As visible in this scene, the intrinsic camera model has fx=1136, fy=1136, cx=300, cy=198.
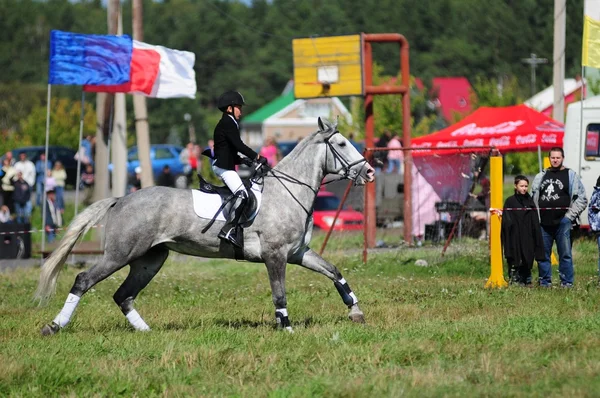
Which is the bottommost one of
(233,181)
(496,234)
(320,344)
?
(320,344)

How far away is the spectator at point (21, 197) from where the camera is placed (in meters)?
33.2

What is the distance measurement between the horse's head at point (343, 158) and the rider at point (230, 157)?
0.87m

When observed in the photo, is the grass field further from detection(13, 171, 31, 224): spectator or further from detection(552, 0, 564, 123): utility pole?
detection(13, 171, 31, 224): spectator

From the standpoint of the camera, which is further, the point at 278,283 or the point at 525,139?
the point at 525,139

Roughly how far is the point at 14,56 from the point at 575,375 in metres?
120

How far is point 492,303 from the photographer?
14.4m

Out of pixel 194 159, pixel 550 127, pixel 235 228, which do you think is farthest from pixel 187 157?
pixel 235 228

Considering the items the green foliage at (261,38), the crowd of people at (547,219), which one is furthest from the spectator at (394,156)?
the green foliage at (261,38)

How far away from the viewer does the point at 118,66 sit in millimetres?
23641

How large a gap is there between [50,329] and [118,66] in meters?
11.8

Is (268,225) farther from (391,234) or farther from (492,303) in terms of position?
(391,234)

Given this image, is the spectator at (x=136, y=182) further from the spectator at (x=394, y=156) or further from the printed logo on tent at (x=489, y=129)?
the printed logo on tent at (x=489, y=129)

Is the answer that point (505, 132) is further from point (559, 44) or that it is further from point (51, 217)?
point (51, 217)

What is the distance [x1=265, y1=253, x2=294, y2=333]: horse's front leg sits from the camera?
12.6 meters
